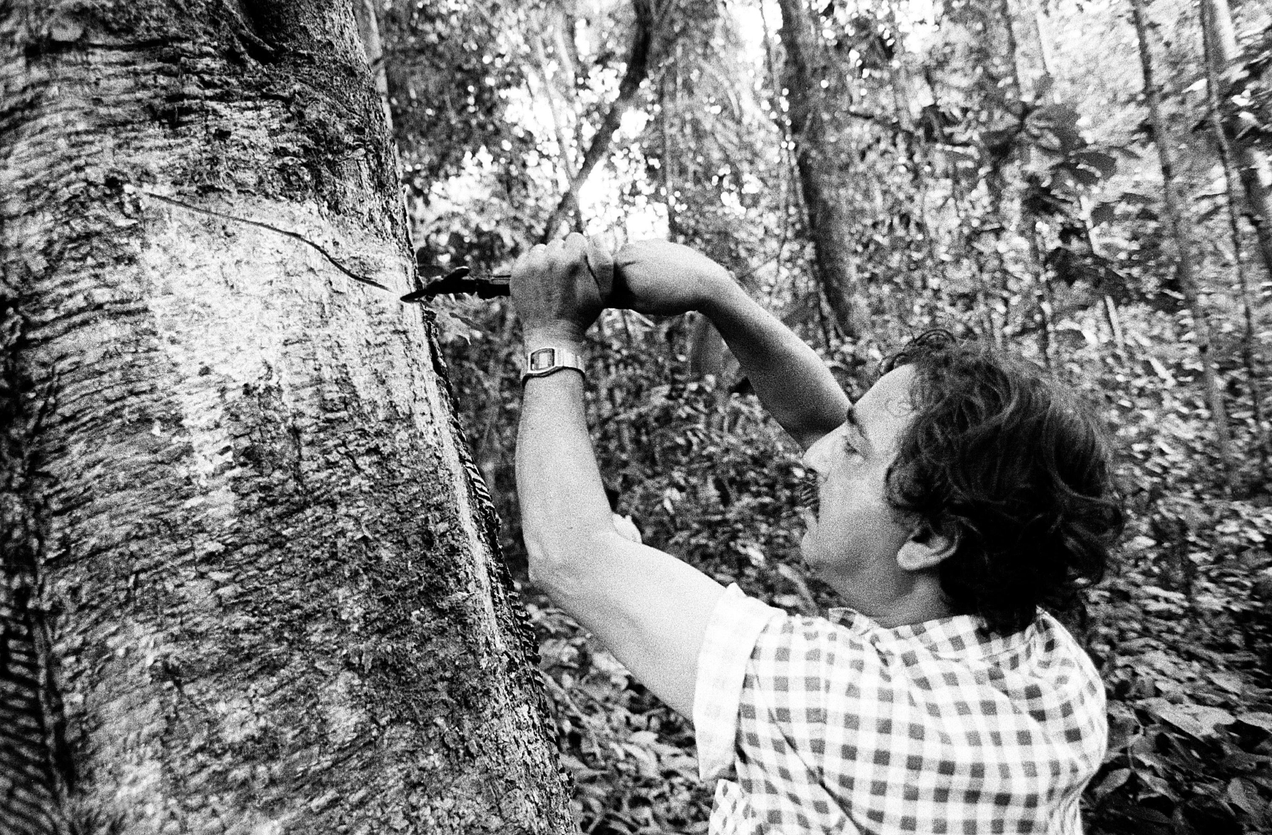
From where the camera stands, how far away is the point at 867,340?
6.10 meters

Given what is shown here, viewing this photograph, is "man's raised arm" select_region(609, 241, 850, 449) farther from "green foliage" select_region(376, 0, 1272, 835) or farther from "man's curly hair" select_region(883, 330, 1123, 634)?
"green foliage" select_region(376, 0, 1272, 835)

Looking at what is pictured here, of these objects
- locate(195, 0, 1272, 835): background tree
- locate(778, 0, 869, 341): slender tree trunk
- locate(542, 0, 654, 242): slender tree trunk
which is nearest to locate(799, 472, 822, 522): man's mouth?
locate(195, 0, 1272, 835): background tree

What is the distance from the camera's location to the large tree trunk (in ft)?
2.53

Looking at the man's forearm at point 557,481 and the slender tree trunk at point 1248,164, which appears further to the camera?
the slender tree trunk at point 1248,164

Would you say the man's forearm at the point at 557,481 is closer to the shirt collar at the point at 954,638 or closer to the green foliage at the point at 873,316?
the shirt collar at the point at 954,638

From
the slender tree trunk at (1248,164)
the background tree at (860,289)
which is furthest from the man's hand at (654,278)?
the slender tree trunk at (1248,164)

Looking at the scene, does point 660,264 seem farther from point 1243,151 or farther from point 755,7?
point 755,7

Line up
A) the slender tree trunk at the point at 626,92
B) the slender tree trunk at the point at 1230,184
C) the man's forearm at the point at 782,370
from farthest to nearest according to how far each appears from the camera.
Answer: the slender tree trunk at the point at 626,92 < the slender tree trunk at the point at 1230,184 < the man's forearm at the point at 782,370

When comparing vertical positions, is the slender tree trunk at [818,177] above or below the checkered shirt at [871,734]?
above

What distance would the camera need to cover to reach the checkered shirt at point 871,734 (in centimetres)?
96

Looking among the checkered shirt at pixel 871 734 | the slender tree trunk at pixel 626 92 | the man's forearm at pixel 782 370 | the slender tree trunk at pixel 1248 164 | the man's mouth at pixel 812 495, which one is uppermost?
the slender tree trunk at pixel 626 92

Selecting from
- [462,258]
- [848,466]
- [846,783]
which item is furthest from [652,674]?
[462,258]

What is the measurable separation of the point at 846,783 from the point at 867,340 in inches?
213

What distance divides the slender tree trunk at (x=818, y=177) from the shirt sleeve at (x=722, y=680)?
19.2 ft
